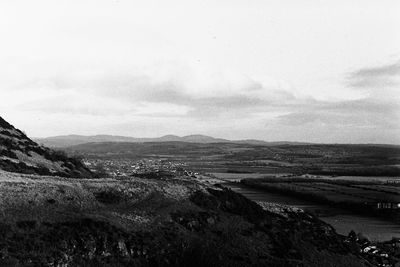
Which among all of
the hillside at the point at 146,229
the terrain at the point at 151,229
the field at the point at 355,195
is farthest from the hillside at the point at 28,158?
the field at the point at 355,195

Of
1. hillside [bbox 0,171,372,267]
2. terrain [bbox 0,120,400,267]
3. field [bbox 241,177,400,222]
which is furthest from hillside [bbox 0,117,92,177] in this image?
field [bbox 241,177,400,222]

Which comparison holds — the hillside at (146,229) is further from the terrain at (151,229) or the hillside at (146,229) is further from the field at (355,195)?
the field at (355,195)

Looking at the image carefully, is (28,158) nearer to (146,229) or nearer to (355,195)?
(146,229)

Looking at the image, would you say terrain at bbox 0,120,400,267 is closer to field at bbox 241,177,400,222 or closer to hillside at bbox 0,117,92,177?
hillside at bbox 0,117,92,177

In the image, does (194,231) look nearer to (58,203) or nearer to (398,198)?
(58,203)

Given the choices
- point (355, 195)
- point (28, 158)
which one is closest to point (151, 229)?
point (28, 158)

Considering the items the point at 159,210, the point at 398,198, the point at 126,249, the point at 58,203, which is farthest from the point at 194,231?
the point at 398,198
